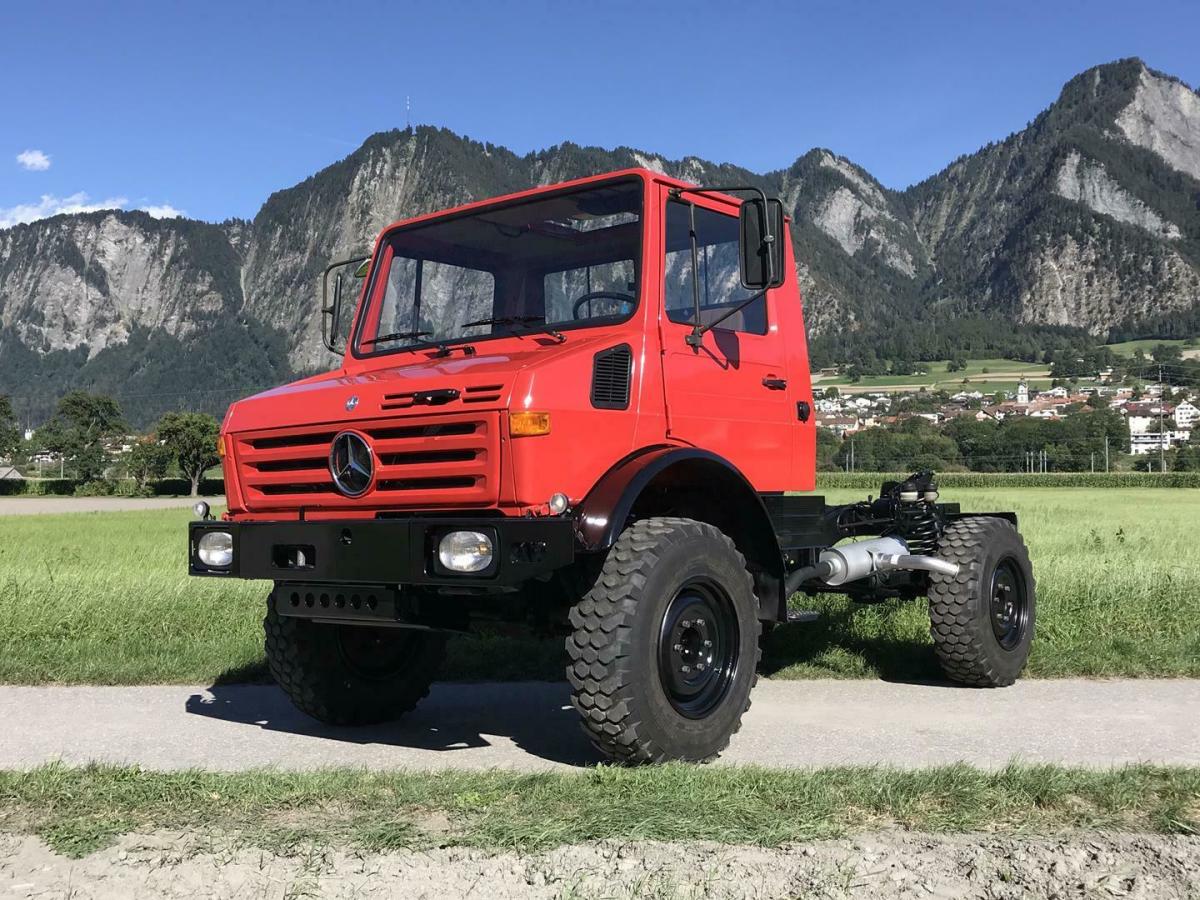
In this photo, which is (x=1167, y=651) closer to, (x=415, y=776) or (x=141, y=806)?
(x=415, y=776)

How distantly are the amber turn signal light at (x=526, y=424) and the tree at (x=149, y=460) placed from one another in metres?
95.1

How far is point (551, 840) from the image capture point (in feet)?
11.9

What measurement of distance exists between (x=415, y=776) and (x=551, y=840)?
126cm

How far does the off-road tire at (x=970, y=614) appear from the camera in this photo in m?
7.23

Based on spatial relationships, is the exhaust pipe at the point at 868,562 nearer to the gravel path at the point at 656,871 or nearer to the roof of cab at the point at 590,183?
the roof of cab at the point at 590,183

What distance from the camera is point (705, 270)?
6.10 meters

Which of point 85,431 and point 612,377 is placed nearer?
point 612,377

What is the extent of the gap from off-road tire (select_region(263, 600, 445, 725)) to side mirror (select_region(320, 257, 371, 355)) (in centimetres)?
170

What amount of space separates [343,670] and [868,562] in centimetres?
334

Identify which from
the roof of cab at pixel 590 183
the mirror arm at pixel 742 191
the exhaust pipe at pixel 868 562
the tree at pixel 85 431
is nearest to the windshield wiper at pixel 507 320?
the roof of cab at pixel 590 183

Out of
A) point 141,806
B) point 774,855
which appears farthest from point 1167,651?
point 141,806

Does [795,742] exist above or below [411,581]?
below

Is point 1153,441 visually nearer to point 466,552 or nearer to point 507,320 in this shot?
point 507,320

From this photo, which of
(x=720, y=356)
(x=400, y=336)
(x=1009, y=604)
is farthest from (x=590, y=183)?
(x=1009, y=604)
